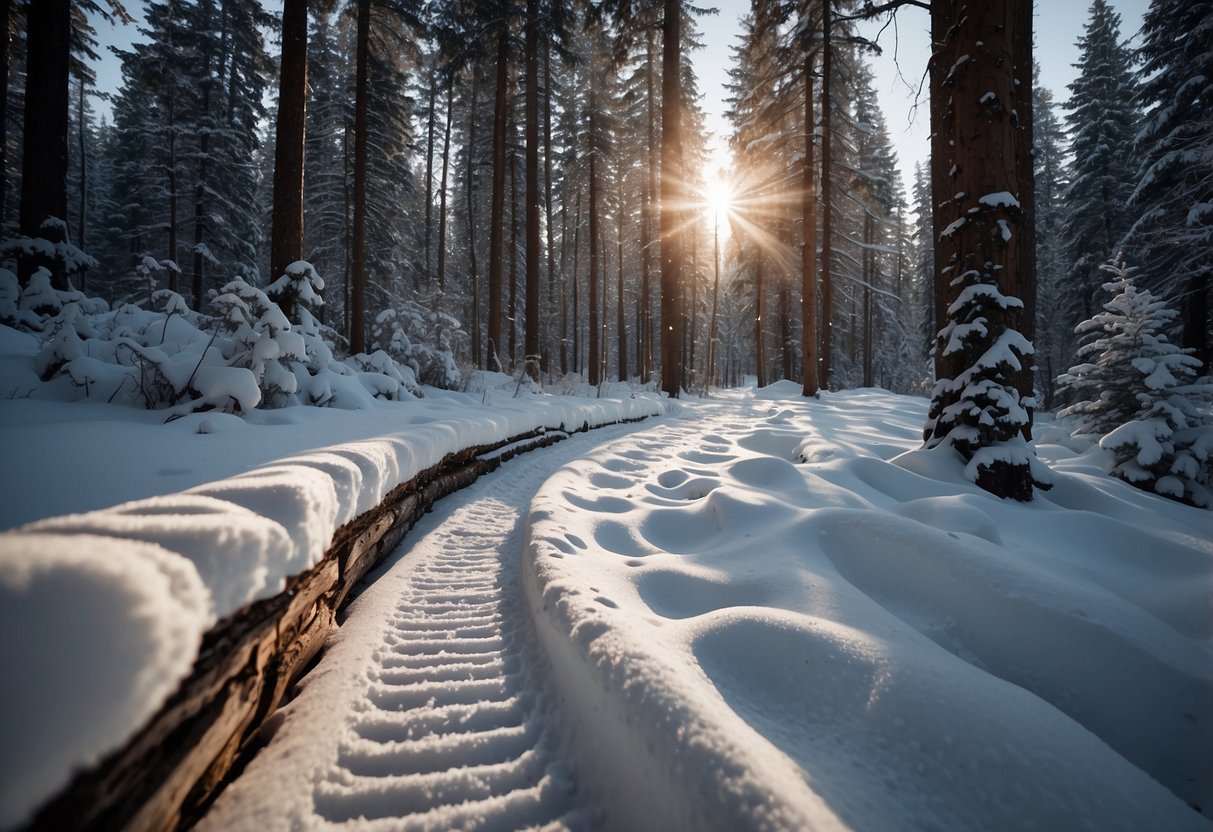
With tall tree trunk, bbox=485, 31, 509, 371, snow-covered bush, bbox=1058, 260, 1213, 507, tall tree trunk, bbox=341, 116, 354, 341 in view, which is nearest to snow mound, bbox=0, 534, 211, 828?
snow-covered bush, bbox=1058, 260, 1213, 507

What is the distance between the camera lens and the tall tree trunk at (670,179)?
393 inches

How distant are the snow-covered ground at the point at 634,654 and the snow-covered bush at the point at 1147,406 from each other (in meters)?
1.75

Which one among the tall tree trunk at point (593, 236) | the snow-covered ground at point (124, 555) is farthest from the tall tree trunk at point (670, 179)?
the snow-covered ground at point (124, 555)

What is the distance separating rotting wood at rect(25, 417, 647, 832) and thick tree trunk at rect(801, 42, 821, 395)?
444 inches

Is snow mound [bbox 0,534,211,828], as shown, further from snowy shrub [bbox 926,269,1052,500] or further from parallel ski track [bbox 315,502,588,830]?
snowy shrub [bbox 926,269,1052,500]

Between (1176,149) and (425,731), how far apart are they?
19405 mm

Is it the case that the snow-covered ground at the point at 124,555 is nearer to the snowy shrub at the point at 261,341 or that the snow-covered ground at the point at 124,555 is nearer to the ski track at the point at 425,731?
the ski track at the point at 425,731

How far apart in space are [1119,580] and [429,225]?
23.1 m

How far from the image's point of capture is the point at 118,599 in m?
0.71

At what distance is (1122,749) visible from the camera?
1.18 m

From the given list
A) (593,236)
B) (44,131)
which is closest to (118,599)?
(44,131)

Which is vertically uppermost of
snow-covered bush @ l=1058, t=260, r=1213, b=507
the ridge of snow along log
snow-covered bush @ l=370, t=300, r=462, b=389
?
snow-covered bush @ l=370, t=300, r=462, b=389

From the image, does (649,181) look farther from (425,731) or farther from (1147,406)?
(425,731)

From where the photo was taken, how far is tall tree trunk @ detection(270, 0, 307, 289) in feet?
17.5
